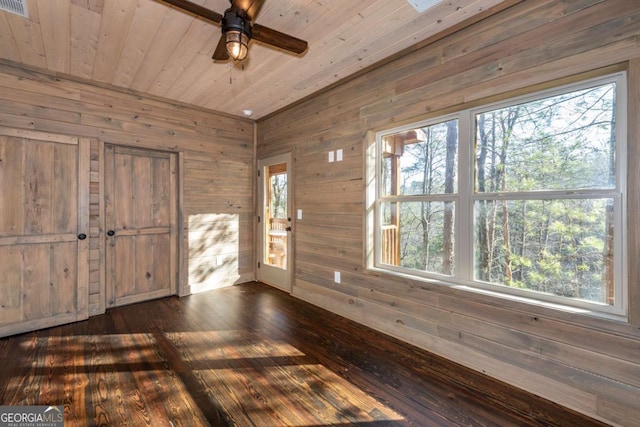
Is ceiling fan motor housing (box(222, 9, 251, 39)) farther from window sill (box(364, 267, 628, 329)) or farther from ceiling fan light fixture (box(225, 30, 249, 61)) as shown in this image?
window sill (box(364, 267, 628, 329))

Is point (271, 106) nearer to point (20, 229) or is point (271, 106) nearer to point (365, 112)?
point (365, 112)

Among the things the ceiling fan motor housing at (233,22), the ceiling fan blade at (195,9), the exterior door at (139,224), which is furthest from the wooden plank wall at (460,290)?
the exterior door at (139,224)

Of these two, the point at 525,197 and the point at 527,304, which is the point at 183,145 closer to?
the point at 525,197

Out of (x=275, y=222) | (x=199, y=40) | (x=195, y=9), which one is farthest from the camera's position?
(x=275, y=222)

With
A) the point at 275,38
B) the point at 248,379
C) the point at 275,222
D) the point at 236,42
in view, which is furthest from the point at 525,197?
the point at 275,222

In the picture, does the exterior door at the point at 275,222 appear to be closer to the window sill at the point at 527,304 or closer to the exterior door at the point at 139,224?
the exterior door at the point at 139,224

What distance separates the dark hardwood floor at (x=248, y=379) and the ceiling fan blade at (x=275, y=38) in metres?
2.44

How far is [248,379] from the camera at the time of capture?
2.17 metres

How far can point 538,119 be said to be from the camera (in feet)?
6.93

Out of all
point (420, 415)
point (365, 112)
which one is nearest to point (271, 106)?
point (365, 112)

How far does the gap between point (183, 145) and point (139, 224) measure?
48.7 inches

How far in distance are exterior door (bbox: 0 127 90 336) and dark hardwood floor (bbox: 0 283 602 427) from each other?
26 centimetres

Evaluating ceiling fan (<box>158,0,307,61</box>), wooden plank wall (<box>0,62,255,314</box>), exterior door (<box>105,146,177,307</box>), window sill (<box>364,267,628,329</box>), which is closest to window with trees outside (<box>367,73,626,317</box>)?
window sill (<box>364,267,628,329</box>)

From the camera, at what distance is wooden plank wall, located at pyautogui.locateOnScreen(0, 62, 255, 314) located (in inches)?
123
